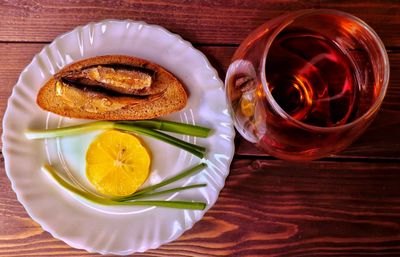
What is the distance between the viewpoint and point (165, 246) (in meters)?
0.88

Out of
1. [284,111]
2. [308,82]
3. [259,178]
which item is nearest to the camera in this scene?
[284,111]

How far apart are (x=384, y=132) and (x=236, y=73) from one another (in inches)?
14.7

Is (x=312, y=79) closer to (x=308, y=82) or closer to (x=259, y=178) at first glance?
(x=308, y=82)

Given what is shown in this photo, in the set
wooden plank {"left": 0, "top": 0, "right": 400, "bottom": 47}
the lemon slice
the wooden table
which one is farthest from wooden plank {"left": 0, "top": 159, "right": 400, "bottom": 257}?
wooden plank {"left": 0, "top": 0, "right": 400, "bottom": 47}

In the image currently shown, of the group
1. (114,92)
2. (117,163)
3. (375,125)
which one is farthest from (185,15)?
(375,125)

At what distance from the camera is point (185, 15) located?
0.89m

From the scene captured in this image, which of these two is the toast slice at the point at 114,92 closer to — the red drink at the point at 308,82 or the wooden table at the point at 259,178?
the wooden table at the point at 259,178

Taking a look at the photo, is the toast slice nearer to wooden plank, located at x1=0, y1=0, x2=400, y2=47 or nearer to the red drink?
wooden plank, located at x1=0, y1=0, x2=400, y2=47

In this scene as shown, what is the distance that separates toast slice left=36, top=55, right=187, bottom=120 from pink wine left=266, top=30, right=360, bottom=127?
0.66 ft

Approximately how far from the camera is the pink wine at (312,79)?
70 cm

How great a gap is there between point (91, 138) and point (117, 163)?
73 mm

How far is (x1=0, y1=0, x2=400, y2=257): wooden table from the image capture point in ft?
2.88

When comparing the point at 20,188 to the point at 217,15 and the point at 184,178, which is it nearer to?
the point at 184,178

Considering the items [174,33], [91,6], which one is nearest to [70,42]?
[91,6]
